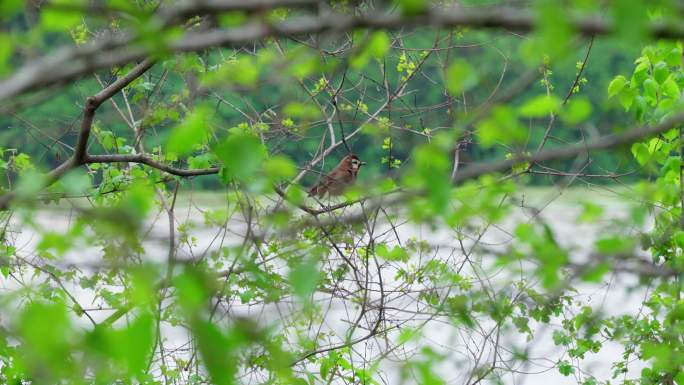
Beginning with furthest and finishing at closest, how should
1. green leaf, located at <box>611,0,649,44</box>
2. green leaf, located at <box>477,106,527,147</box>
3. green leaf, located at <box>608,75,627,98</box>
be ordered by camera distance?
green leaf, located at <box>608,75,627,98</box>
green leaf, located at <box>477,106,527,147</box>
green leaf, located at <box>611,0,649,44</box>

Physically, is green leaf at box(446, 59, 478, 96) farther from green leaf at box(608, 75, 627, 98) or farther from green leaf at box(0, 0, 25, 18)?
green leaf at box(608, 75, 627, 98)

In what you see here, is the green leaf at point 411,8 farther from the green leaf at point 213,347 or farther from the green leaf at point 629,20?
the green leaf at point 213,347

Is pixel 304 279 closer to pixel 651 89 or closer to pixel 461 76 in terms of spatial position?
pixel 461 76

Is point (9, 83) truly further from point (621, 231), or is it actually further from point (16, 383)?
point (16, 383)

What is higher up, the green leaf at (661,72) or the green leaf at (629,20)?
the green leaf at (661,72)

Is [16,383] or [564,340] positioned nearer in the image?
[16,383]

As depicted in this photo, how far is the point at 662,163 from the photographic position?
460cm

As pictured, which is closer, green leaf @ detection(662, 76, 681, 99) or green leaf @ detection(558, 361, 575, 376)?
green leaf @ detection(662, 76, 681, 99)

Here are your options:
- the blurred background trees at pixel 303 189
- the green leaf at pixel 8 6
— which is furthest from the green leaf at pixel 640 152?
the green leaf at pixel 8 6

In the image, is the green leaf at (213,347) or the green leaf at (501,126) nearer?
the green leaf at (213,347)

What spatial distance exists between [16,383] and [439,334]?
2.05 m

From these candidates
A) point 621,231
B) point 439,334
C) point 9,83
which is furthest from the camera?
point 439,334

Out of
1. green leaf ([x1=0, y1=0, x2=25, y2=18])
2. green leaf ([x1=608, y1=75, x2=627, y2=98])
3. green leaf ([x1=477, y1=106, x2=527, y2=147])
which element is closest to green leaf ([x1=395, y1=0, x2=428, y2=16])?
green leaf ([x1=477, y1=106, x2=527, y2=147])

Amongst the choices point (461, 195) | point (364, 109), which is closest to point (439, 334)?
point (364, 109)
